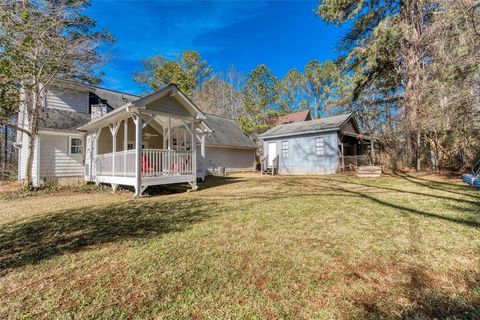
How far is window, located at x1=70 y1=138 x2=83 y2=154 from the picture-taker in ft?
40.2

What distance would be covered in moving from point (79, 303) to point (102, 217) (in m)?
3.67

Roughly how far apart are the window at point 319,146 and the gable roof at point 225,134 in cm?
682

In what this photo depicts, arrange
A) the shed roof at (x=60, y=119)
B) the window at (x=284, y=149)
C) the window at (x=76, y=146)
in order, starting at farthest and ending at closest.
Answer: the window at (x=284, y=149), the window at (x=76, y=146), the shed roof at (x=60, y=119)

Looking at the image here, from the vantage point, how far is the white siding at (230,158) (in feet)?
61.2

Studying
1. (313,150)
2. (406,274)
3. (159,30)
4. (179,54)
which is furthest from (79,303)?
(179,54)

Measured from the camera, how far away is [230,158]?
2027cm

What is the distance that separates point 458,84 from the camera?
8297 mm

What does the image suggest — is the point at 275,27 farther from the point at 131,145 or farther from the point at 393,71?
the point at 131,145

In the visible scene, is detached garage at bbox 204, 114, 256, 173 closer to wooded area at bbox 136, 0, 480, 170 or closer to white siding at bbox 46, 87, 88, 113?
wooded area at bbox 136, 0, 480, 170

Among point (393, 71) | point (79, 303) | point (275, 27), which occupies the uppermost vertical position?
point (275, 27)

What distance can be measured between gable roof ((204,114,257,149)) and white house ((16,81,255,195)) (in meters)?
4.08

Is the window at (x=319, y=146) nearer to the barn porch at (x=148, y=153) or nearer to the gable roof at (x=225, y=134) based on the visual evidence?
the gable roof at (x=225, y=134)

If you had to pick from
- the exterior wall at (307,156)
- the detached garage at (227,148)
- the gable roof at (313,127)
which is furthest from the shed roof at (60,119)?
the exterior wall at (307,156)

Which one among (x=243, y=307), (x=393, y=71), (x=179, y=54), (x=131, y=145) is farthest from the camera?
(x=179, y=54)
